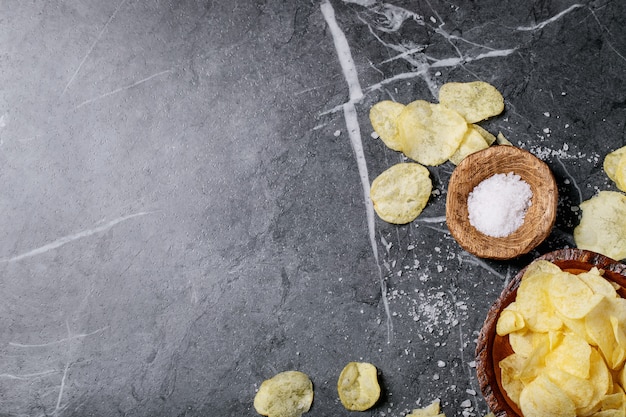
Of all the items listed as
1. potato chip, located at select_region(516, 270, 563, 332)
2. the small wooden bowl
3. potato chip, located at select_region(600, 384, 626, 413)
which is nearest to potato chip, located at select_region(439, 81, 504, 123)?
the small wooden bowl

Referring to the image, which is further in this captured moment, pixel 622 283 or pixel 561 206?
pixel 561 206

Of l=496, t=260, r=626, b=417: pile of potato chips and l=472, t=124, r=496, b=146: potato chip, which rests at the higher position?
l=472, t=124, r=496, b=146: potato chip

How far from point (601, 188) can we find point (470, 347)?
40 centimetres

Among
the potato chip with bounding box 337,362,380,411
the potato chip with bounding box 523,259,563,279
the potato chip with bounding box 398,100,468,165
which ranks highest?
the potato chip with bounding box 398,100,468,165

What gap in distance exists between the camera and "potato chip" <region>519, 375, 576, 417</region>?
114cm

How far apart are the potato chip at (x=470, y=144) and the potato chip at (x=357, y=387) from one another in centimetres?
45

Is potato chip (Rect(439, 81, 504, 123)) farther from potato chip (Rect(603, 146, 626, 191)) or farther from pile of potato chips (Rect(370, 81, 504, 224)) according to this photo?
potato chip (Rect(603, 146, 626, 191))

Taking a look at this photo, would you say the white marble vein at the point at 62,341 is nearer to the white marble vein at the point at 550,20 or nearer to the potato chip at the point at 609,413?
the potato chip at the point at 609,413

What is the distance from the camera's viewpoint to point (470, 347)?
4.52ft

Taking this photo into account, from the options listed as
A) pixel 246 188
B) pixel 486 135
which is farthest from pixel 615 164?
pixel 246 188

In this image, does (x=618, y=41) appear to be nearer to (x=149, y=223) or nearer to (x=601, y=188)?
(x=601, y=188)

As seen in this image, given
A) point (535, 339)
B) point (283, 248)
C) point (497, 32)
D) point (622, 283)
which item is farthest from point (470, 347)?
point (497, 32)

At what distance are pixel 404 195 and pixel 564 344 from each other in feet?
1.33

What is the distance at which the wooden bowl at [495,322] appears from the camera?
1.21 m
